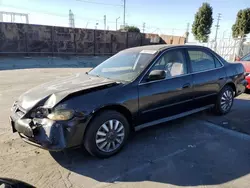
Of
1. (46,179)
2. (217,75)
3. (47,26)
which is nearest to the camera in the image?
(46,179)

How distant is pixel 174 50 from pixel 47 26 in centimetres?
2135

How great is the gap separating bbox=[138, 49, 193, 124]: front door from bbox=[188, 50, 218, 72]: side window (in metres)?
0.25

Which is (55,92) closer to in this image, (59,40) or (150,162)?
(150,162)

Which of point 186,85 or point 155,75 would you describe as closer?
point 155,75

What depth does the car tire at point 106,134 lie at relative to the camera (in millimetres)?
3127

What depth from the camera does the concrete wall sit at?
21.1 metres

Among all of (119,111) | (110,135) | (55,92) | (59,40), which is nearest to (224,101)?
(119,111)

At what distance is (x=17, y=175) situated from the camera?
2.95m

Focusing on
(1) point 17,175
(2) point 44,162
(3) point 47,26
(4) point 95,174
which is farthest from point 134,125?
(3) point 47,26

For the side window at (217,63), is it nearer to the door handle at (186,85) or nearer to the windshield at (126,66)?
the door handle at (186,85)

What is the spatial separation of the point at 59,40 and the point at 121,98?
2209 centimetres

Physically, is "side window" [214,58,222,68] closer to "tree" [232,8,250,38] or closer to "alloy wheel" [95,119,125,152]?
"alloy wheel" [95,119,125,152]

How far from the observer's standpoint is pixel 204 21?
3344 cm

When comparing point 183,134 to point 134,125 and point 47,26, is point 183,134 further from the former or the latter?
point 47,26
